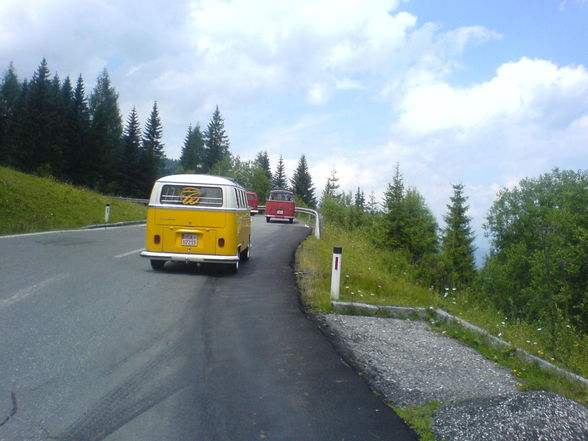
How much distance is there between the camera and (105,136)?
215 feet

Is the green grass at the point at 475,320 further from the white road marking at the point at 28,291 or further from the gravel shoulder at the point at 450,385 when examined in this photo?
the white road marking at the point at 28,291

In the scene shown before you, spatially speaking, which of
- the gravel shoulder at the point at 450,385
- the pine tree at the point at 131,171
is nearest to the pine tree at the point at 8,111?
the pine tree at the point at 131,171

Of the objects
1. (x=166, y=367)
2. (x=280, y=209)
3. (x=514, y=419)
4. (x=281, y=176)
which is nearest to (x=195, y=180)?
(x=166, y=367)

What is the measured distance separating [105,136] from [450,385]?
6684 centimetres

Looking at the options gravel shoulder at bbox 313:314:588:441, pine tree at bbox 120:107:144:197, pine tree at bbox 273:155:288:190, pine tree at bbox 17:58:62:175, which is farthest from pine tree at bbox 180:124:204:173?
gravel shoulder at bbox 313:314:588:441

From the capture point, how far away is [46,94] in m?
60.2

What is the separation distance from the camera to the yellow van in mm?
10938

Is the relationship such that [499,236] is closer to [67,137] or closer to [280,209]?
[280,209]

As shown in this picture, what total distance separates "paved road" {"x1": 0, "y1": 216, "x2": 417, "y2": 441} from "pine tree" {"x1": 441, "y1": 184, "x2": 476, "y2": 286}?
4844 cm

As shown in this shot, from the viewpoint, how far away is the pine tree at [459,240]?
5462 centimetres

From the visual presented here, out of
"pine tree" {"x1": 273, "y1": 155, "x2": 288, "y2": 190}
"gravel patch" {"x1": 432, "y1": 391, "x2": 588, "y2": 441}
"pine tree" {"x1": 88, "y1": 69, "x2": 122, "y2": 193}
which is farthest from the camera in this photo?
"pine tree" {"x1": 273, "y1": 155, "x2": 288, "y2": 190}

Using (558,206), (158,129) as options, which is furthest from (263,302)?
(158,129)

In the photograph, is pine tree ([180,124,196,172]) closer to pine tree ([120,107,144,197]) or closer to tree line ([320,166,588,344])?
pine tree ([120,107,144,197])

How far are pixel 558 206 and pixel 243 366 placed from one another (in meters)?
47.0
